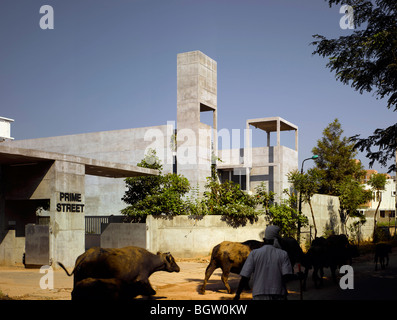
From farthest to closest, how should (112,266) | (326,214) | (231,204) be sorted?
(326,214) < (231,204) < (112,266)

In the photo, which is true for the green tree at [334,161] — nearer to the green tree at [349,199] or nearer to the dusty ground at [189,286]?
the green tree at [349,199]

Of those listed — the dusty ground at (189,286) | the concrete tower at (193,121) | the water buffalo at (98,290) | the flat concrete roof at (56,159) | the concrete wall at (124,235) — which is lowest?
the dusty ground at (189,286)

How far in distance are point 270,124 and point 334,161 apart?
1142 centimetres

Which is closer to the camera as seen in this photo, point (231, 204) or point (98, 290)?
point (98, 290)

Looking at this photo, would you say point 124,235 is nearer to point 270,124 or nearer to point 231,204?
point 231,204

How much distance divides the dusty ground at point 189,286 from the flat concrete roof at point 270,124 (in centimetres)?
1829

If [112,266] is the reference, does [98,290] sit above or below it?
below

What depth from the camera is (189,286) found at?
51.5ft

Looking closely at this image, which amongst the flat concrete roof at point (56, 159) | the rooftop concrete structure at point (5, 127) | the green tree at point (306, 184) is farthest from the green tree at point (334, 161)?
the rooftop concrete structure at point (5, 127)

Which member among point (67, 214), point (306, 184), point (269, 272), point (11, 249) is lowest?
point (11, 249)

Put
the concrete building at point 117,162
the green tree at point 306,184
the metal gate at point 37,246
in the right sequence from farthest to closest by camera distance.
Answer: the green tree at point 306,184 < the concrete building at point 117,162 < the metal gate at point 37,246

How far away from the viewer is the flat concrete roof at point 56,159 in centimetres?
1888

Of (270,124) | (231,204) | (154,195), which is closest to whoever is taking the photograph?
(154,195)

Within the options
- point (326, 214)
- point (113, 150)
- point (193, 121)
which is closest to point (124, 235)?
point (193, 121)
